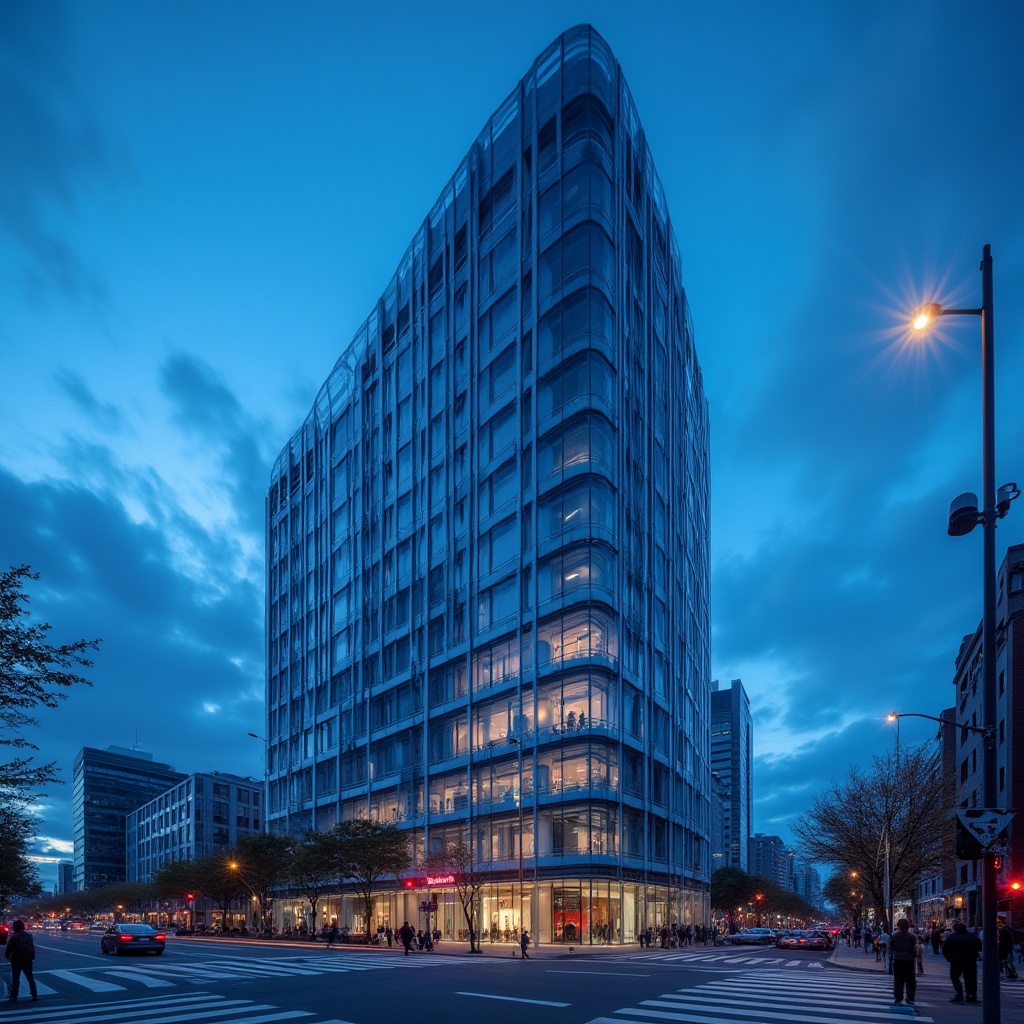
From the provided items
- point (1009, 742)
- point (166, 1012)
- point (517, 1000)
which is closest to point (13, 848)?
point (166, 1012)

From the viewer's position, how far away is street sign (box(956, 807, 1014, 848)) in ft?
38.1

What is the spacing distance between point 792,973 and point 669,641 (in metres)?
40.9

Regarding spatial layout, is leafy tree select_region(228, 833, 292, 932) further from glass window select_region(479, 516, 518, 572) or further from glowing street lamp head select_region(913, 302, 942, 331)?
glowing street lamp head select_region(913, 302, 942, 331)

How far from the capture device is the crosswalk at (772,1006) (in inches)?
614

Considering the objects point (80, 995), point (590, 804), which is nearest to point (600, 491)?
point (590, 804)

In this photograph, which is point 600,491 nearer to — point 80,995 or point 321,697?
point 80,995

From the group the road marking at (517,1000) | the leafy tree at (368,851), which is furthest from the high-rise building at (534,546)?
the road marking at (517,1000)

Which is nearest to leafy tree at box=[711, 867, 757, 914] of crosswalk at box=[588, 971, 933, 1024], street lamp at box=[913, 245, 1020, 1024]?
crosswalk at box=[588, 971, 933, 1024]

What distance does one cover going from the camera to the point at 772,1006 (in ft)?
58.9

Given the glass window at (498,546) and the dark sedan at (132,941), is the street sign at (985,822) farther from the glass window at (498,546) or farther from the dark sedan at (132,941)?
the glass window at (498,546)

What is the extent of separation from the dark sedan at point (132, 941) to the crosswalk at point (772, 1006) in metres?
27.6

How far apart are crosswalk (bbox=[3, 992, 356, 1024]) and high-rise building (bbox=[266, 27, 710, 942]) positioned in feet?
90.0

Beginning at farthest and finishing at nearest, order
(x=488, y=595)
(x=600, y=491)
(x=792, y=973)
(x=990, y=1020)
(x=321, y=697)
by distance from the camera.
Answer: (x=321, y=697) → (x=488, y=595) → (x=600, y=491) → (x=792, y=973) → (x=990, y=1020)

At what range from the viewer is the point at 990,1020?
36.0 ft
